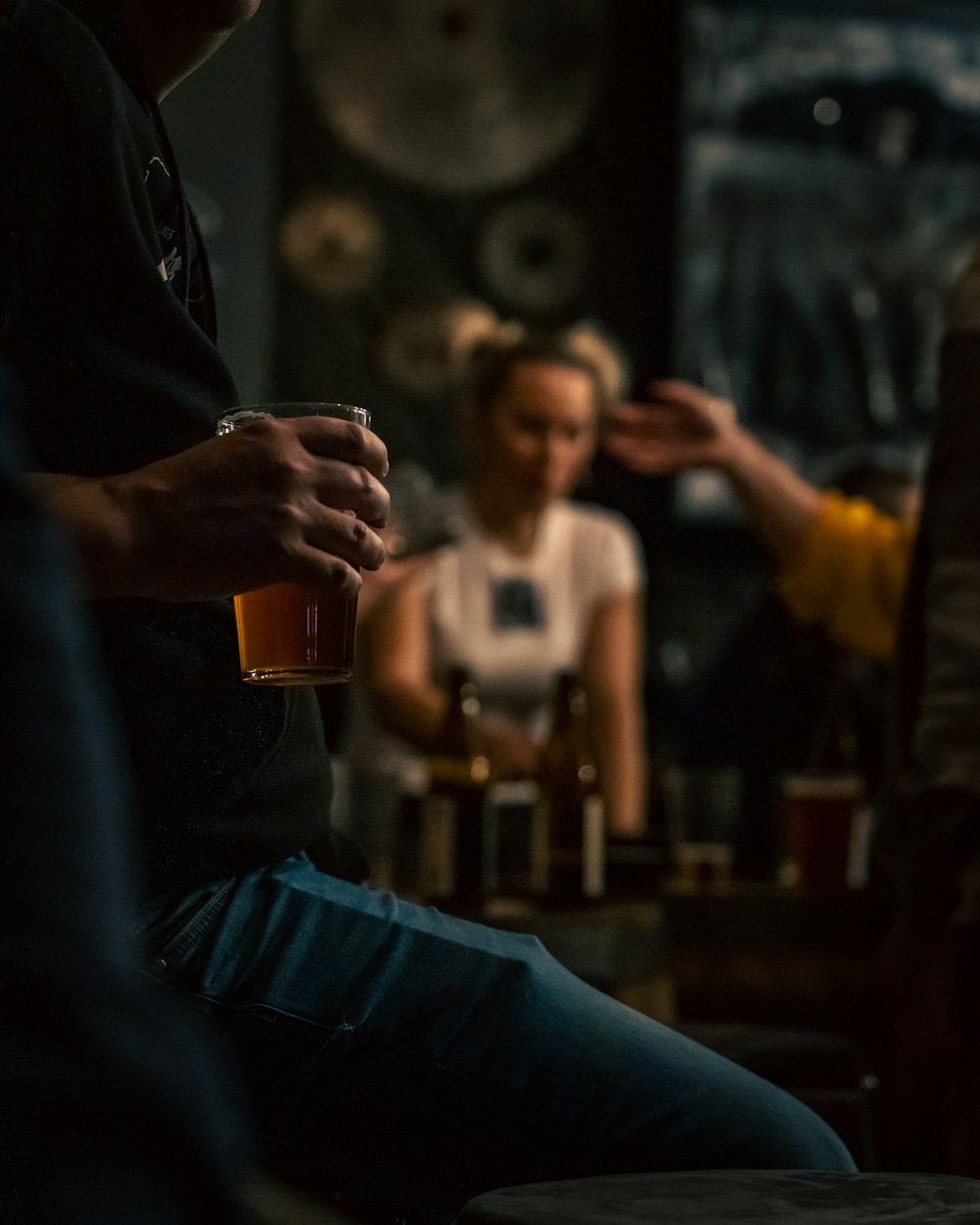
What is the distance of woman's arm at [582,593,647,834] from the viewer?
3.30 metres

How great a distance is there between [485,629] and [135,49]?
243cm

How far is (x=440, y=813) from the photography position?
1921 mm

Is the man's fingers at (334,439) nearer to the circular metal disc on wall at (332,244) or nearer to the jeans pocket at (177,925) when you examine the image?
the jeans pocket at (177,925)

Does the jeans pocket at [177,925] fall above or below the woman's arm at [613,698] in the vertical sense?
above

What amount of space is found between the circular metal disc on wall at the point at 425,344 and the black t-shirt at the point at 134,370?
11.9ft

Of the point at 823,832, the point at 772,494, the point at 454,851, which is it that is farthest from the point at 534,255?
the point at 454,851

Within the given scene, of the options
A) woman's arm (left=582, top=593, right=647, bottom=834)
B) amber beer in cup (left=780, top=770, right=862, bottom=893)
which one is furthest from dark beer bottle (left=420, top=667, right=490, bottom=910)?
woman's arm (left=582, top=593, right=647, bottom=834)

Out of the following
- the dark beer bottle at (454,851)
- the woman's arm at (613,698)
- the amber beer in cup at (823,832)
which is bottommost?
the woman's arm at (613,698)

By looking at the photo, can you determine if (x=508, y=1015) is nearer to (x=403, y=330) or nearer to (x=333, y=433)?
(x=333, y=433)

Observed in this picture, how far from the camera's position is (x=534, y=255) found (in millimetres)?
4504

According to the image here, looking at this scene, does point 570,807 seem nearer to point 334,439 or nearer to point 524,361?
point 524,361

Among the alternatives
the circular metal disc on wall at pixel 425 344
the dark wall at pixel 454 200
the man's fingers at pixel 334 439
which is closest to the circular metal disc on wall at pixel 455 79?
the dark wall at pixel 454 200

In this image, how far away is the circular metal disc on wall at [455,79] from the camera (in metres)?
4.38

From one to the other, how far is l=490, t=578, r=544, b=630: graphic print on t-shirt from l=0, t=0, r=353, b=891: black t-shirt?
240cm
